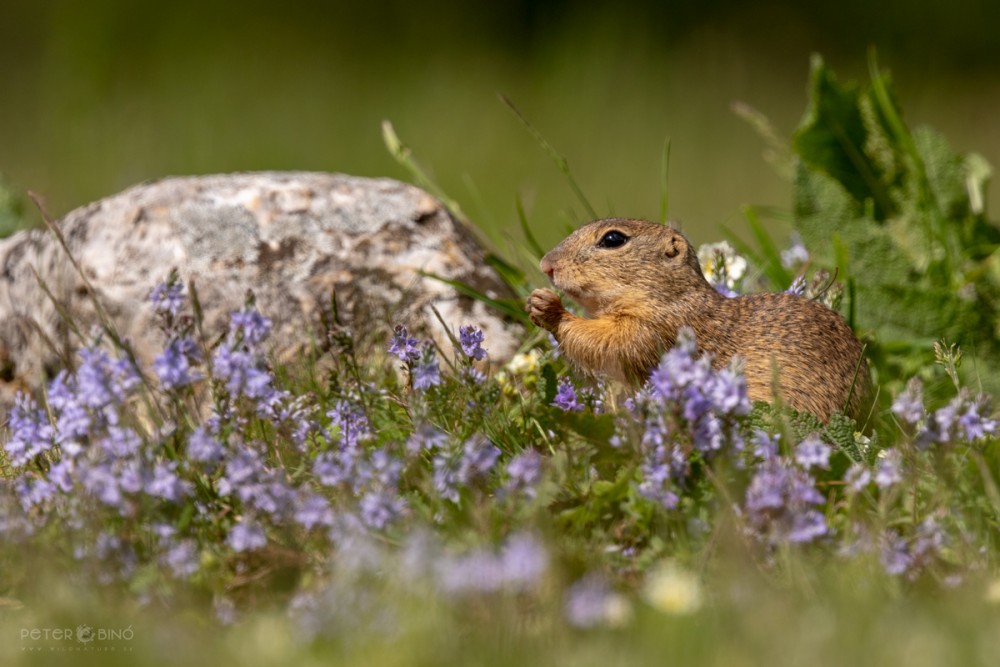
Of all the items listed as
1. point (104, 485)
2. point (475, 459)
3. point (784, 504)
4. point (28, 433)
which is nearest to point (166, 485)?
point (104, 485)

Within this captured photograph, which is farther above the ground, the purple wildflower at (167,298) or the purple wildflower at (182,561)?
the purple wildflower at (167,298)

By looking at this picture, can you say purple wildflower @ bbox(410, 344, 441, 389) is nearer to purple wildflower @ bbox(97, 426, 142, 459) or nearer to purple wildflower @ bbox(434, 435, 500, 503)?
purple wildflower @ bbox(434, 435, 500, 503)

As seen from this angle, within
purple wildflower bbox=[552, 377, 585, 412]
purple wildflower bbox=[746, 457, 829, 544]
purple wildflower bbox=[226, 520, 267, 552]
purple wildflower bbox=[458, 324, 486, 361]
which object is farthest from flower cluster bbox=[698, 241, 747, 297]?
purple wildflower bbox=[226, 520, 267, 552]

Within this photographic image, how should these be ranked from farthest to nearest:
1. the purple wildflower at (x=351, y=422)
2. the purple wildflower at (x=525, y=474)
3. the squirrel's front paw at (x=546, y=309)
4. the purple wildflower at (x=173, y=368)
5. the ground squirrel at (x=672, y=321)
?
1. the squirrel's front paw at (x=546, y=309)
2. the ground squirrel at (x=672, y=321)
3. the purple wildflower at (x=351, y=422)
4. the purple wildflower at (x=173, y=368)
5. the purple wildflower at (x=525, y=474)

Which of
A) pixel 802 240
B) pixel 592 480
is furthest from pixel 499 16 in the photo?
pixel 592 480

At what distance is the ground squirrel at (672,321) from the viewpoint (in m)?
3.28

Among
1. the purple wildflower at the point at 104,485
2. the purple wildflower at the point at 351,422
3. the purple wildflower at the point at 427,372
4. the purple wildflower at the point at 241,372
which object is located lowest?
the purple wildflower at the point at 351,422

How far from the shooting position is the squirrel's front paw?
3.43m

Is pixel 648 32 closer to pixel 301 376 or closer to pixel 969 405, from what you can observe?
pixel 301 376

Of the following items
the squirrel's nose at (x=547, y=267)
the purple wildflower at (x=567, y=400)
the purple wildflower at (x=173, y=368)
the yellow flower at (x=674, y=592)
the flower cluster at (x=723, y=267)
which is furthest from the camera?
the flower cluster at (x=723, y=267)

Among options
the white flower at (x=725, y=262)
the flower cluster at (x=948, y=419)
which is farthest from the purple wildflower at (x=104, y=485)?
the white flower at (x=725, y=262)

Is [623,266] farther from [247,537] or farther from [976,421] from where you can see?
[247,537]

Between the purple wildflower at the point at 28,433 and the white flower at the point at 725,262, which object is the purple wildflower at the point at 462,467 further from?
the white flower at the point at 725,262

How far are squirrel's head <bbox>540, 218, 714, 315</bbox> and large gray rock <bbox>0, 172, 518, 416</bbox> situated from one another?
53 cm
